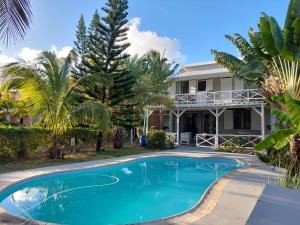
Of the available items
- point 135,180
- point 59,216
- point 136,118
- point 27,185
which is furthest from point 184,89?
point 59,216

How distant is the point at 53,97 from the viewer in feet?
42.9

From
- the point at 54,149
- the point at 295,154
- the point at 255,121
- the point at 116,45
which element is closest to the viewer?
the point at 295,154

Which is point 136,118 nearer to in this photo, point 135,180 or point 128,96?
point 128,96

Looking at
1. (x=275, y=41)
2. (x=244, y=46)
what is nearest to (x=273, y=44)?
(x=275, y=41)

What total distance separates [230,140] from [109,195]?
12.4 m

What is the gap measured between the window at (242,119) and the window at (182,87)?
4653mm

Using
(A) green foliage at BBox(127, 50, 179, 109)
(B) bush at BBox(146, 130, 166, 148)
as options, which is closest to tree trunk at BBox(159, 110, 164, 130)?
(A) green foliage at BBox(127, 50, 179, 109)

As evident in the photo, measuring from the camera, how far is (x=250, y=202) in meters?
6.53

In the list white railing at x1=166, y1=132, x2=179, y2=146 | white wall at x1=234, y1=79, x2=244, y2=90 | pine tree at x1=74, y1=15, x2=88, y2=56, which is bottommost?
white railing at x1=166, y1=132, x2=179, y2=146

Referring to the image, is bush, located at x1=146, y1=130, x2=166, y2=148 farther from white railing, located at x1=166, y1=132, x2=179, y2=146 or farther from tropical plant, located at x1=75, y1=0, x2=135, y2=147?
tropical plant, located at x1=75, y1=0, x2=135, y2=147

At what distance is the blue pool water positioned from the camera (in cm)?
677

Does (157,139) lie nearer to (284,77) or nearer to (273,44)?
(284,77)

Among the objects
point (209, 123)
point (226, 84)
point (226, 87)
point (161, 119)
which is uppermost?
point (226, 84)

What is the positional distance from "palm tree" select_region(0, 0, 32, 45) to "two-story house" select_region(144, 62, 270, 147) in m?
16.2
